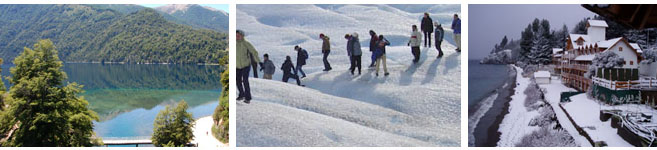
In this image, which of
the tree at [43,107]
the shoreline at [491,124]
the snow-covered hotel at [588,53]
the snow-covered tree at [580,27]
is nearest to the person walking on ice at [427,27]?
the shoreline at [491,124]

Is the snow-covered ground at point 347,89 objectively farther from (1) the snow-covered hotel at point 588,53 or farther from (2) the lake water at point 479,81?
(1) the snow-covered hotel at point 588,53

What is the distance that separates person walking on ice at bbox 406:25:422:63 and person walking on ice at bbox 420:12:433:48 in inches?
2.4

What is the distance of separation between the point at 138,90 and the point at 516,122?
26978 mm

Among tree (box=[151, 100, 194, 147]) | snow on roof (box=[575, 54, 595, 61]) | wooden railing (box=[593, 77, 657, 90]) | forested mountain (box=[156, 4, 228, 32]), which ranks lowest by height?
tree (box=[151, 100, 194, 147])

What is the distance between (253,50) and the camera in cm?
443

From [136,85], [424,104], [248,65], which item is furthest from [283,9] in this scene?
[136,85]

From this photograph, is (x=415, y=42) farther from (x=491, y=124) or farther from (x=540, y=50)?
(x=540, y=50)

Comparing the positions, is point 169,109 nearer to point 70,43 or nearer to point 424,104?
point 424,104

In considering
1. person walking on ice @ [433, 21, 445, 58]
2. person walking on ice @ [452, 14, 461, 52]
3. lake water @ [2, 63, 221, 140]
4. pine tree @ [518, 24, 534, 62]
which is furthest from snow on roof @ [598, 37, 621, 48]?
lake water @ [2, 63, 221, 140]

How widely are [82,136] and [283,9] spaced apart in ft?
10.8

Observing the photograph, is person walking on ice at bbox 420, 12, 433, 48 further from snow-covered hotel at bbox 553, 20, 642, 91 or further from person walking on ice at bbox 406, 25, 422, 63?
snow-covered hotel at bbox 553, 20, 642, 91

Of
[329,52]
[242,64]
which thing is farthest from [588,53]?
[242,64]

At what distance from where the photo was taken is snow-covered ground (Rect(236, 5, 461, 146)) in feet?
14.0

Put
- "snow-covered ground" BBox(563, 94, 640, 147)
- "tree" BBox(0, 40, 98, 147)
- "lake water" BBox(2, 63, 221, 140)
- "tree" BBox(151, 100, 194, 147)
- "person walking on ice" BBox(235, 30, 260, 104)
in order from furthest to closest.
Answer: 1. "lake water" BBox(2, 63, 221, 140)
2. "tree" BBox(151, 100, 194, 147)
3. "tree" BBox(0, 40, 98, 147)
4. "person walking on ice" BBox(235, 30, 260, 104)
5. "snow-covered ground" BBox(563, 94, 640, 147)
